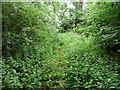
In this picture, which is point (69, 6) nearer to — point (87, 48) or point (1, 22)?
point (87, 48)

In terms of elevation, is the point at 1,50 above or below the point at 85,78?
above

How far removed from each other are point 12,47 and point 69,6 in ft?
32.3

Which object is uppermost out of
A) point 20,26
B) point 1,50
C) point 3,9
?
point 3,9

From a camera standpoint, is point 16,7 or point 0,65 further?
point 16,7

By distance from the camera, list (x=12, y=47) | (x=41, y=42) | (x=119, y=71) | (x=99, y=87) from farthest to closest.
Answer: (x=41, y=42)
(x=12, y=47)
(x=119, y=71)
(x=99, y=87)

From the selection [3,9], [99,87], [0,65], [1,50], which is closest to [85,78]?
[99,87]

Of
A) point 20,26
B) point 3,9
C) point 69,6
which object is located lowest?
point 20,26

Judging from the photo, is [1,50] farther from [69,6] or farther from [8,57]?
[69,6]

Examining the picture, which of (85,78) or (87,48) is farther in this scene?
(87,48)

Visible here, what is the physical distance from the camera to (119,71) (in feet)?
8.57

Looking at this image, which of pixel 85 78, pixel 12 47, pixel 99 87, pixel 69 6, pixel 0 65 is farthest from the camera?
pixel 69 6

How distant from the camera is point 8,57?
255 centimetres

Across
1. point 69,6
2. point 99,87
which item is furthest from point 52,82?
point 69,6

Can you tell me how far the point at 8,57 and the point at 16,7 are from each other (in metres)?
1.31
